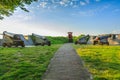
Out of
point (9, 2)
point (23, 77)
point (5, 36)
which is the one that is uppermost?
point (9, 2)

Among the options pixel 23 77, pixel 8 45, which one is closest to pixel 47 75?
pixel 23 77

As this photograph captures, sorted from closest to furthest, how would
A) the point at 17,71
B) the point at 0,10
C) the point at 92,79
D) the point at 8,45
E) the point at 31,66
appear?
the point at 92,79 → the point at 17,71 → the point at 31,66 → the point at 0,10 → the point at 8,45

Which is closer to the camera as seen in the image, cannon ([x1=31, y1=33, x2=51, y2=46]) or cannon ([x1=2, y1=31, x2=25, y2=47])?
cannon ([x1=2, y1=31, x2=25, y2=47])

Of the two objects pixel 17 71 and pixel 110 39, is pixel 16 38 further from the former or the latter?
pixel 17 71

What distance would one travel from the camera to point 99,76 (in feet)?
37.8

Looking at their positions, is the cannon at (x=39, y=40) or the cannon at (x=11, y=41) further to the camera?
the cannon at (x=39, y=40)

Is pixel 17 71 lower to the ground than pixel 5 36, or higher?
lower

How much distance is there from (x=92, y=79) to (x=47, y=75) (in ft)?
7.45

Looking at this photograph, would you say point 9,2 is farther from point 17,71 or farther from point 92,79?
point 92,79

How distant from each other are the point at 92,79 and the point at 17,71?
4.43 metres

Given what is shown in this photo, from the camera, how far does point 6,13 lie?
24.1 meters

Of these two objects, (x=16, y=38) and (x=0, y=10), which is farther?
(x=16, y=38)

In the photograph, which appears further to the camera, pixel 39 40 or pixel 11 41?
pixel 39 40

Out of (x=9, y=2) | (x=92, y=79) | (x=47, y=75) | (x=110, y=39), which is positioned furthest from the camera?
(x=110, y=39)
